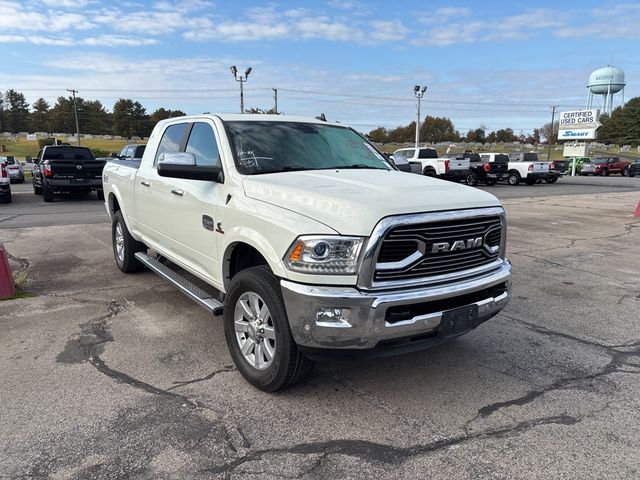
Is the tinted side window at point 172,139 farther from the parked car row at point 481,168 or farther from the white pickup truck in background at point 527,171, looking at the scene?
the white pickup truck in background at point 527,171

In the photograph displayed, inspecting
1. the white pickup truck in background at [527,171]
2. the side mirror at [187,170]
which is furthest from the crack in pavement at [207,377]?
the white pickup truck in background at [527,171]

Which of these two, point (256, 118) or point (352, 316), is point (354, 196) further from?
point (256, 118)

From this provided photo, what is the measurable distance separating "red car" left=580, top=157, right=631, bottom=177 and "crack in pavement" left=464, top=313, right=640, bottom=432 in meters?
43.5

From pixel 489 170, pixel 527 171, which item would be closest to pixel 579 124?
pixel 527 171

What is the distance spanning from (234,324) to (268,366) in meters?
0.48

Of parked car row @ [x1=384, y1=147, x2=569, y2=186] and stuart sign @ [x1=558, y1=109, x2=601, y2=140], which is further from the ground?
stuart sign @ [x1=558, y1=109, x2=601, y2=140]

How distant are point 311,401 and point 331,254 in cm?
113

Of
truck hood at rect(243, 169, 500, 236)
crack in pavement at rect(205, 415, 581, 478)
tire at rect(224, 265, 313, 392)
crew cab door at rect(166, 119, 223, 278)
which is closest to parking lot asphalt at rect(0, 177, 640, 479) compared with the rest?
crack in pavement at rect(205, 415, 581, 478)

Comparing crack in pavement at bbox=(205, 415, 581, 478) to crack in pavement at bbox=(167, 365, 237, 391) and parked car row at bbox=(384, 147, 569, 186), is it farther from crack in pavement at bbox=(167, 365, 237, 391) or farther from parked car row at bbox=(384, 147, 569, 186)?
parked car row at bbox=(384, 147, 569, 186)

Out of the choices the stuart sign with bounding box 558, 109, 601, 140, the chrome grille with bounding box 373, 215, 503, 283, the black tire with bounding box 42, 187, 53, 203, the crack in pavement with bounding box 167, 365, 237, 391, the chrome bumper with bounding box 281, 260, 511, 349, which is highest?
the stuart sign with bounding box 558, 109, 601, 140

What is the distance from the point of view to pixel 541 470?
2.73 metres

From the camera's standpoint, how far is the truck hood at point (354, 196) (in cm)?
304

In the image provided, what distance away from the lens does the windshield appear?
4141mm

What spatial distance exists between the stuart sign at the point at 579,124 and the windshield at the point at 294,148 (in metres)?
48.1
